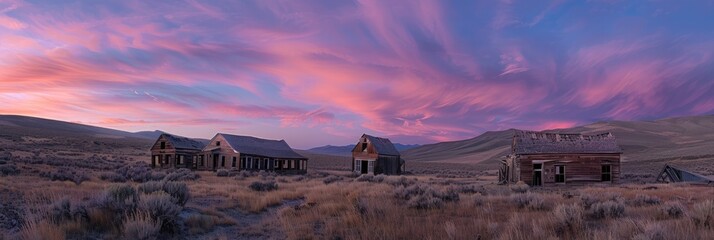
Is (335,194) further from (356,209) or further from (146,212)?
(146,212)

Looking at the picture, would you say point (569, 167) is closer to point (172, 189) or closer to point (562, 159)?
point (562, 159)

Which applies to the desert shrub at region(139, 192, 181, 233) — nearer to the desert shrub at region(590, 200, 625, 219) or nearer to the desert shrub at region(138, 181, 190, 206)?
the desert shrub at region(138, 181, 190, 206)

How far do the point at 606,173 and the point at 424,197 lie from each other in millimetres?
23542

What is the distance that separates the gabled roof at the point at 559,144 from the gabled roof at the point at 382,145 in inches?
602

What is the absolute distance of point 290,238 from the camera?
788 cm

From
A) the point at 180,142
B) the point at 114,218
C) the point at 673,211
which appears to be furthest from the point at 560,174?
the point at 180,142

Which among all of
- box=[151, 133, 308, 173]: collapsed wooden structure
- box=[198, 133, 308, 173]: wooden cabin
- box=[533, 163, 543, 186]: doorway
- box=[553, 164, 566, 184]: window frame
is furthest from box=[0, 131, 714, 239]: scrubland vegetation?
box=[151, 133, 308, 173]: collapsed wooden structure

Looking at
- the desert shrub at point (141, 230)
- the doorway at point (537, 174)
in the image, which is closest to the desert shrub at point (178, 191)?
the desert shrub at point (141, 230)

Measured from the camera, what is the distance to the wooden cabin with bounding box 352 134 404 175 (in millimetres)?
43281

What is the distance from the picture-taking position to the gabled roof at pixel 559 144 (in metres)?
30.6

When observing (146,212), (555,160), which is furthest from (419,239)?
(555,160)

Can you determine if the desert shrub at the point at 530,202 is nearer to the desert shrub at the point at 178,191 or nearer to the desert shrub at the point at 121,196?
the desert shrub at the point at 178,191

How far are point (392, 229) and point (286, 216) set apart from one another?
3517 millimetres

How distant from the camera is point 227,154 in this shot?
43156 millimetres
